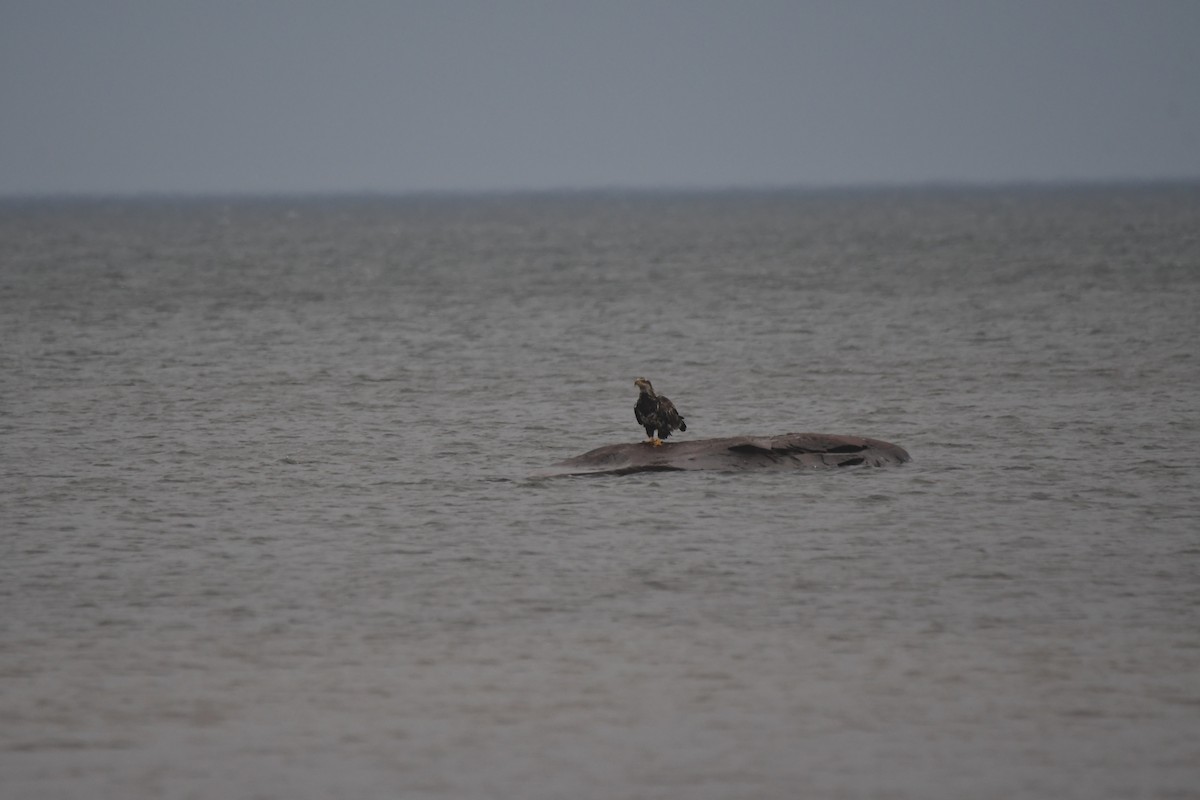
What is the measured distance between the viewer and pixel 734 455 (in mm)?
22156

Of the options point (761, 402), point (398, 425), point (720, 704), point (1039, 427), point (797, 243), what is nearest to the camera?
point (720, 704)

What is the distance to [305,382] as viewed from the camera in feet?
116

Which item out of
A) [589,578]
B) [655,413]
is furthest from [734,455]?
[589,578]

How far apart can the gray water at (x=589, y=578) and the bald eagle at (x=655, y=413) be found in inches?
25.5

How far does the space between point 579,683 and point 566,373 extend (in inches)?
946

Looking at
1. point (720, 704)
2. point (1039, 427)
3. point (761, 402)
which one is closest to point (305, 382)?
point (761, 402)

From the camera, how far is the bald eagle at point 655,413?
70.1 ft

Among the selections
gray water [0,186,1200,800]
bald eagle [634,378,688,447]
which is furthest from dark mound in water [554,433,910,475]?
bald eagle [634,378,688,447]

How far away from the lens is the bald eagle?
2136 cm

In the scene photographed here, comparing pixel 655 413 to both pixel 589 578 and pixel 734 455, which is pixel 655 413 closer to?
pixel 734 455

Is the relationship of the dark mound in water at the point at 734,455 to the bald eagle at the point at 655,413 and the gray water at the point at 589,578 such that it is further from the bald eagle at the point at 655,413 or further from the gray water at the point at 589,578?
A: the bald eagle at the point at 655,413

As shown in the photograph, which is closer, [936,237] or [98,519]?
[98,519]

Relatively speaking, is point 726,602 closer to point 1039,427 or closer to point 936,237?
point 1039,427

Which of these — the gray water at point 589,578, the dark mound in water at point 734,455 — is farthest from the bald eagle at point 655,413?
the gray water at point 589,578
